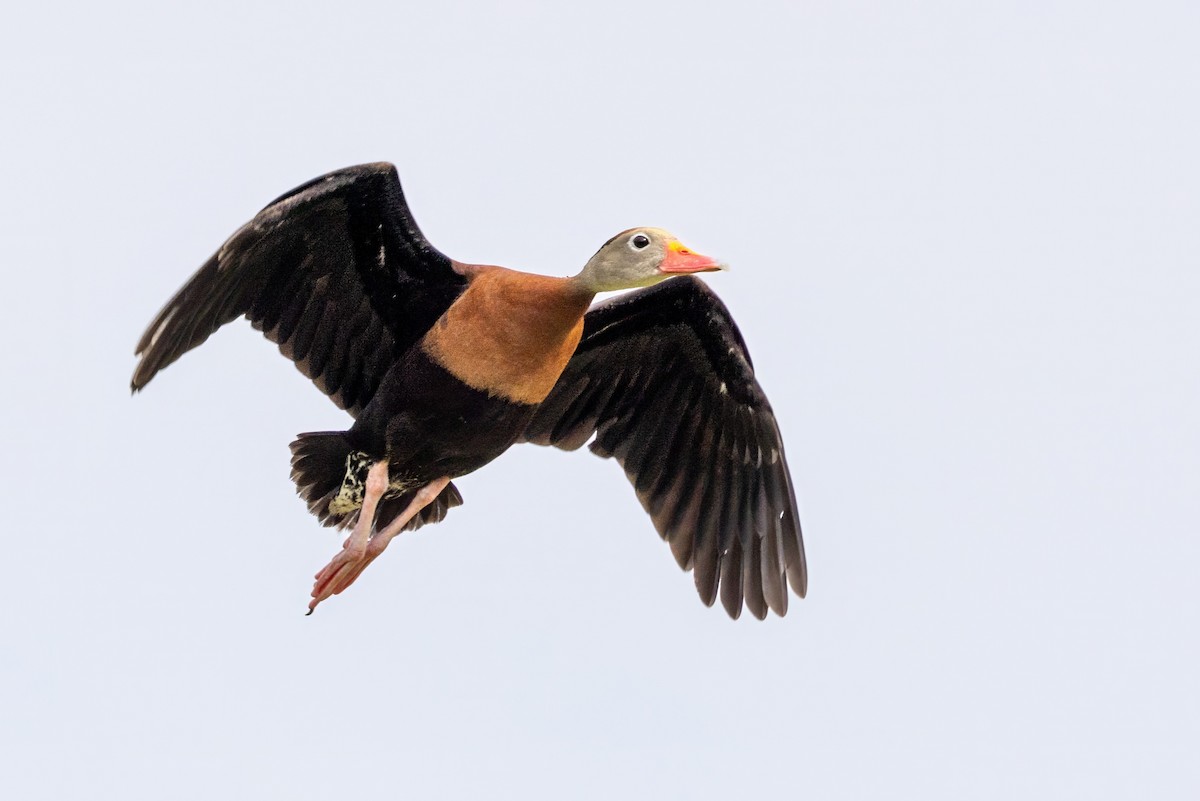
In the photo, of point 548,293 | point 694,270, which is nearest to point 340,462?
point 548,293

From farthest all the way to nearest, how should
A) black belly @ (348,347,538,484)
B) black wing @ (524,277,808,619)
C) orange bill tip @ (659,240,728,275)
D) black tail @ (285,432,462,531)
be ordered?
1. black wing @ (524,277,808,619)
2. black tail @ (285,432,462,531)
3. black belly @ (348,347,538,484)
4. orange bill tip @ (659,240,728,275)

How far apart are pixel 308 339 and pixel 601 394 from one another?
5.70 feet

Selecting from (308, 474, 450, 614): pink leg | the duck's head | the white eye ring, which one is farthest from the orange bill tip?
(308, 474, 450, 614): pink leg

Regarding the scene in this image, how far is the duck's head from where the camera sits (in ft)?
29.4

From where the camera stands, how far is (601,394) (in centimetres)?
1052

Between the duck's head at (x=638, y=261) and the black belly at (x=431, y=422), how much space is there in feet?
2.52

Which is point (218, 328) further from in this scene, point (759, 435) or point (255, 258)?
point (759, 435)

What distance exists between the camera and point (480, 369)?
914 cm

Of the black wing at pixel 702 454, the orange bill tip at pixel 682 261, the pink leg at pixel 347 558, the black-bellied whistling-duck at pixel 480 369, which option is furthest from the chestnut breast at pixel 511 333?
the black wing at pixel 702 454

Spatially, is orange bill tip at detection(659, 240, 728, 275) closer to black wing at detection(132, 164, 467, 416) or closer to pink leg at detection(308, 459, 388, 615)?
black wing at detection(132, 164, 467, 416)

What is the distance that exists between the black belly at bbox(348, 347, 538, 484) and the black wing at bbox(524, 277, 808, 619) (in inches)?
41.5

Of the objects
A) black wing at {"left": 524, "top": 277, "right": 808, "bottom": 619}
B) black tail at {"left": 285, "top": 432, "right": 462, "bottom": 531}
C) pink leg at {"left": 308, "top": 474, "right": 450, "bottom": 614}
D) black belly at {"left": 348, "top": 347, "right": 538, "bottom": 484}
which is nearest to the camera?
black belly at {"left": 348, "top": 347, "right": 538, "bottom": 484}

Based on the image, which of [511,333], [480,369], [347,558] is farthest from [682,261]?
[347,558]

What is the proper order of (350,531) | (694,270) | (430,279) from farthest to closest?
1. (350,531)
2. (430,279)
3. (694,270)
